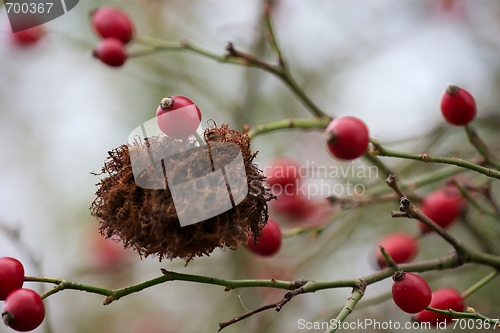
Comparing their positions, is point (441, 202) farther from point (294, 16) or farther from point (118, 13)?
point (294, 16)

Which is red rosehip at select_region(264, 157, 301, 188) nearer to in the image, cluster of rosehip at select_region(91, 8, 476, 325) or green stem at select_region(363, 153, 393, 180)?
cluster of rosehip at select_region(91, 8, 476, 325)

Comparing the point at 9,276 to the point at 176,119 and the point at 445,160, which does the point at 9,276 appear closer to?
the point at 176,119

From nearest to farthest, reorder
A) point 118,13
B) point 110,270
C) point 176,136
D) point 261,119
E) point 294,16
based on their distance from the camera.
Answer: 1. point 176,136
2. point 118,13
3. point 110,270
4. point 261,119
5. point 294,16

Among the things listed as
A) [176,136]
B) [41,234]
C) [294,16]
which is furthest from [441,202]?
[41,234]

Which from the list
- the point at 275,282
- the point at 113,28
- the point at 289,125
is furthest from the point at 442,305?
the point at 113,28

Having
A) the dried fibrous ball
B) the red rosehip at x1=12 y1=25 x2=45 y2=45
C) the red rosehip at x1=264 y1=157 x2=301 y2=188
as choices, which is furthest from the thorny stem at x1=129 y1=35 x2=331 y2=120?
the red rosehip at x1=12 y1=25 x2=45 y2=45

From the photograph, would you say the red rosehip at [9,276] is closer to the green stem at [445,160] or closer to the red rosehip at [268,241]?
the red rosehip at [268,241]
